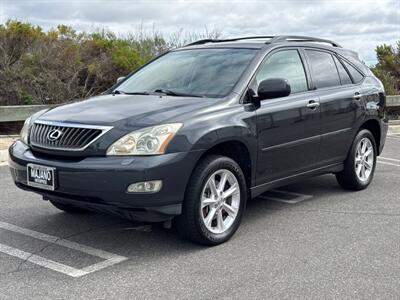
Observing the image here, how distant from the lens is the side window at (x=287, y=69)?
5.53 meters

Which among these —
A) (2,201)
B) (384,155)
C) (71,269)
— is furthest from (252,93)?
(384,155)

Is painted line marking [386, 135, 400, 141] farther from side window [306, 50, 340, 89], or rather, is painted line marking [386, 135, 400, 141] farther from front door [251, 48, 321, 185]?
front door [251, 48, 321, 185]

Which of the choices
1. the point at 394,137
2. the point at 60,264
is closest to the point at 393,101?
the point at 394,137

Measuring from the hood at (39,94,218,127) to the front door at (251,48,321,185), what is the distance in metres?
0.68

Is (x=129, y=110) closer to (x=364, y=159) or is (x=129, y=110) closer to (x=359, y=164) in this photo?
(x=359, y=164)

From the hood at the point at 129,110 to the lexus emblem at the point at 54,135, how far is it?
0.12m

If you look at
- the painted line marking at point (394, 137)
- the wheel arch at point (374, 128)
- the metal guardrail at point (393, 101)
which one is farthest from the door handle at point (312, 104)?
the metal guardrail at point (393, 101)

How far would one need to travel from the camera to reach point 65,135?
14.8 feet

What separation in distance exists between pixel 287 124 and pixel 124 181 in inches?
76.7

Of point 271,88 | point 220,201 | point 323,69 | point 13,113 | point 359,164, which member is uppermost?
point 323,69

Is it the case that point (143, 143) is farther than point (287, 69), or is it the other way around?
point (287, 69)

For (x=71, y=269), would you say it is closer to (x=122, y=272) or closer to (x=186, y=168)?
(x=122, y=272)

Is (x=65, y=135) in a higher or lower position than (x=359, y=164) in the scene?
higher

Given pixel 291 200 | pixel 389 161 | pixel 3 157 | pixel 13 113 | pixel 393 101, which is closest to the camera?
pixel 291 200
